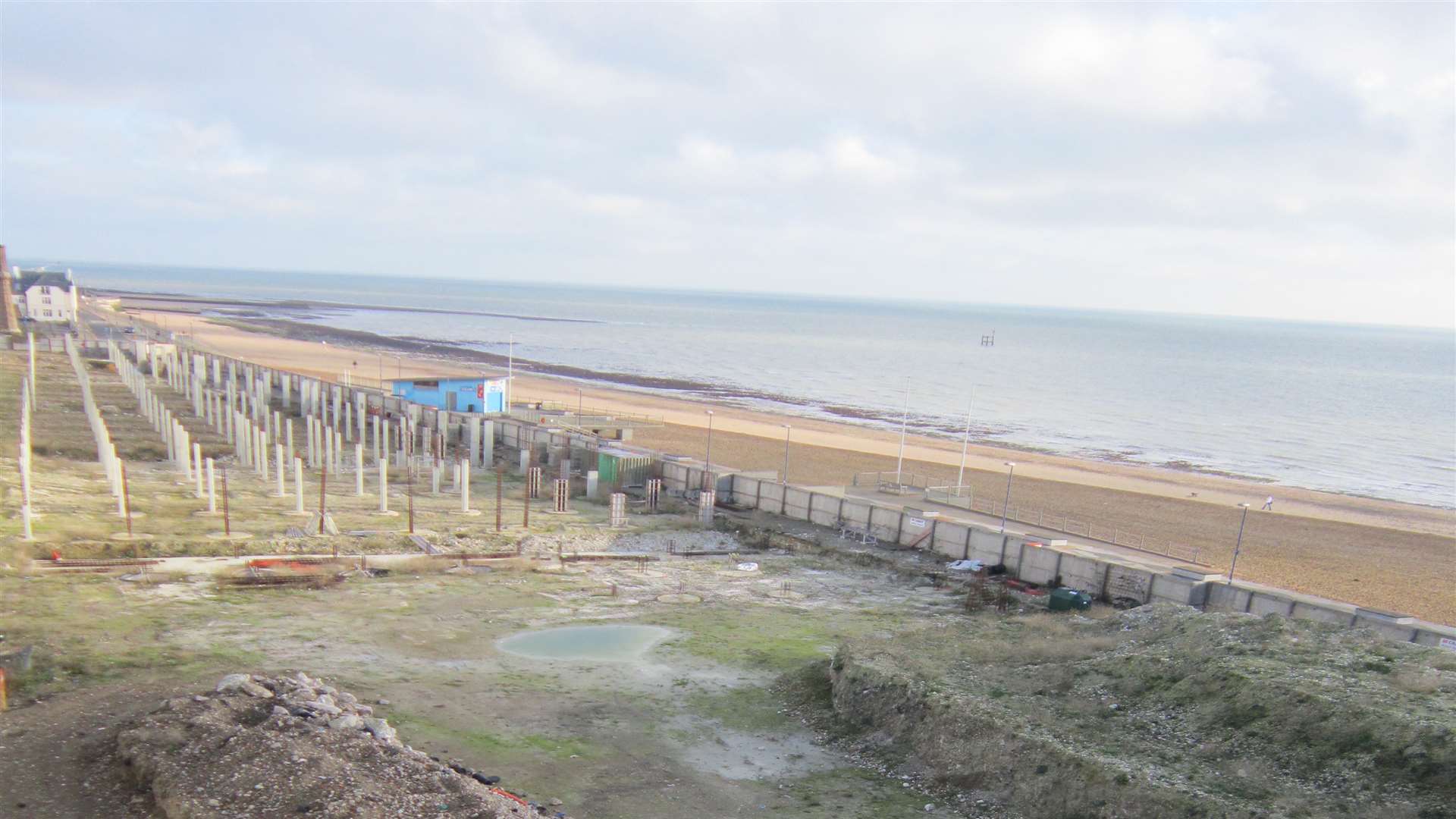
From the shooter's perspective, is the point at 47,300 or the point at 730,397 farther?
the point at 47,300

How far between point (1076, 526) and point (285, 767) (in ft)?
128

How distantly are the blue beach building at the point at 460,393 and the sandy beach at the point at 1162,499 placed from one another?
35.5ft

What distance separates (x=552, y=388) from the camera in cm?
10112

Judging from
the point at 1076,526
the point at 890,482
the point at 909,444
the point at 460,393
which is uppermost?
the point at 460,393

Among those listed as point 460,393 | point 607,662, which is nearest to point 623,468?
point 460,393

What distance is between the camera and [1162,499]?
61094 millimetres

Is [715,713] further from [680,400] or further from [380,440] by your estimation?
[680,400]

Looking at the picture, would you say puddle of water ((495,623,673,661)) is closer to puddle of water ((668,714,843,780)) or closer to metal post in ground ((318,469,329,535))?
puddle of water ((668,714,843,780))

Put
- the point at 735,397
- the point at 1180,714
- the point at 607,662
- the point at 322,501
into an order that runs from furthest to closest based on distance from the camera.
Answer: the point at 735,397 → the point at 322,501 → the point at 607,662 → the point at 1180,714

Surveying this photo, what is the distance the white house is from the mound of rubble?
407 ft

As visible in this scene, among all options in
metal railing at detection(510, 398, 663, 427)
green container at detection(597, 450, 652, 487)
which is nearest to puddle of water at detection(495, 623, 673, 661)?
green container at detection(597, 450, 652, 487)

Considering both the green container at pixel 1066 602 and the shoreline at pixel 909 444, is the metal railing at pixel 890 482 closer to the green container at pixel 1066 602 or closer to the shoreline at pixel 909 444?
the shoreline at pixel 909 444

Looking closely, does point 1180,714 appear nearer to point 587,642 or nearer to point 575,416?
point 587,642

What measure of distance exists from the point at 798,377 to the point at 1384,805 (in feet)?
384
